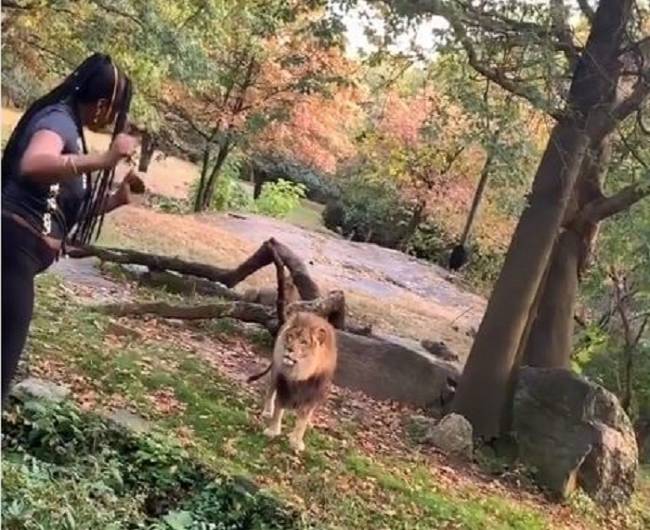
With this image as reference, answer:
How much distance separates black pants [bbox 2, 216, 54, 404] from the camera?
2422 millimetres

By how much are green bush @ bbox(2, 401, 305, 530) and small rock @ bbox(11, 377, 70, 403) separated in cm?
10

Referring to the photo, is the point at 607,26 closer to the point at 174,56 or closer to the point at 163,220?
the point at 174,56

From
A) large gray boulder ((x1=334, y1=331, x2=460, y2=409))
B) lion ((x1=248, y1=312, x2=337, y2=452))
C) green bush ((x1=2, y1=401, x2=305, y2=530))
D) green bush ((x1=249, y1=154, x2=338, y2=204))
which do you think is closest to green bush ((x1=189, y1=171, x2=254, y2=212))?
green bush ((x1=249, y1=154, x2=338, y2=204))

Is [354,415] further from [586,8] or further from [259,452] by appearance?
[586,8]

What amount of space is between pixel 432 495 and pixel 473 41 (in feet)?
10.1

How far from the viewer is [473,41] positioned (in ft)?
23.0

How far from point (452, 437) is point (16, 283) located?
17.6ft

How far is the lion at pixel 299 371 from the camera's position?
5656mm

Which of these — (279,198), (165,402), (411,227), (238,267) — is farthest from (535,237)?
(279,198)

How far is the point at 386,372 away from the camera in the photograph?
813 centimetres

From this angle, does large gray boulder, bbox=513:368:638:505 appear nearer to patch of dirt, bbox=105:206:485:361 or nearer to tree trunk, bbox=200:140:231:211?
patch of dirt, bbox=105:206:485:361

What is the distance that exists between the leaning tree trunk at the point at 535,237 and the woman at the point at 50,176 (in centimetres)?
530

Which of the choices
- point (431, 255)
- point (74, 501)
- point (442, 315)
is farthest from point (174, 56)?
point (431, 255)

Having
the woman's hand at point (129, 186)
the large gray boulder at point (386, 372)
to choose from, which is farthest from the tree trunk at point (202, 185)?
the woman's hand at point (129, 186)
